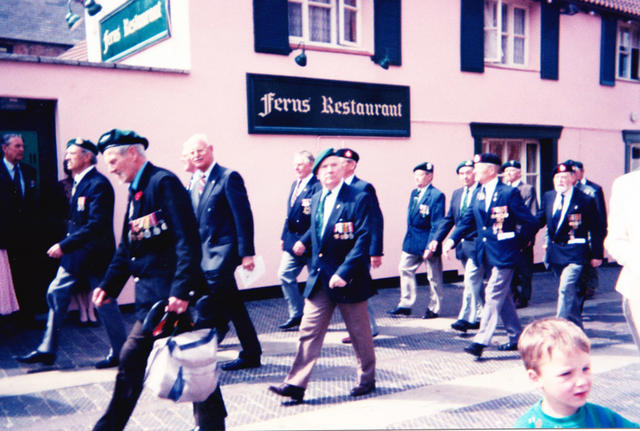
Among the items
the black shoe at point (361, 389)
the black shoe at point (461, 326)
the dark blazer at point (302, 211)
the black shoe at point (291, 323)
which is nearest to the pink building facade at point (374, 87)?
the black shoe at point (291, 323)

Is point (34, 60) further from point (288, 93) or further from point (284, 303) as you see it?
point (284, 303)

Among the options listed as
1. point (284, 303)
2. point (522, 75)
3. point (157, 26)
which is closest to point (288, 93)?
point (157, 26)

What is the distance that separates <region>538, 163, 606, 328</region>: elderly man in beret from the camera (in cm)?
577

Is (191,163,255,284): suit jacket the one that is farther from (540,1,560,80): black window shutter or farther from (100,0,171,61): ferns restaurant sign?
(540,1,560,80): black window shutter

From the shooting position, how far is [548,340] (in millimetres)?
2104

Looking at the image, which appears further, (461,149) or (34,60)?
(461,149)

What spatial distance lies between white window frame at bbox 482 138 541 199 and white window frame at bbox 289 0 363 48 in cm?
334

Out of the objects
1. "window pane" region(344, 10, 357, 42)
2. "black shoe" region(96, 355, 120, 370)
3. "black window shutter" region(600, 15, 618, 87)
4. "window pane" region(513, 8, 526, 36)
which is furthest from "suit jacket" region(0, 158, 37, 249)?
"black window shutter" region(600, 15, 618, 87)

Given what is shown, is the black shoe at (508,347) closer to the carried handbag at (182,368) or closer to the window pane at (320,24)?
the carried handbag at (182,368)

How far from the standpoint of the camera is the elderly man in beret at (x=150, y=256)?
10.3ft

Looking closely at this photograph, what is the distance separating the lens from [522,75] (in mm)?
11484

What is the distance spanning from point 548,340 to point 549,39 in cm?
1115

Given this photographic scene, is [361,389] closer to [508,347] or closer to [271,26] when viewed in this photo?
[508,347]

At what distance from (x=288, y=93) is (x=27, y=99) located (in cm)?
348
